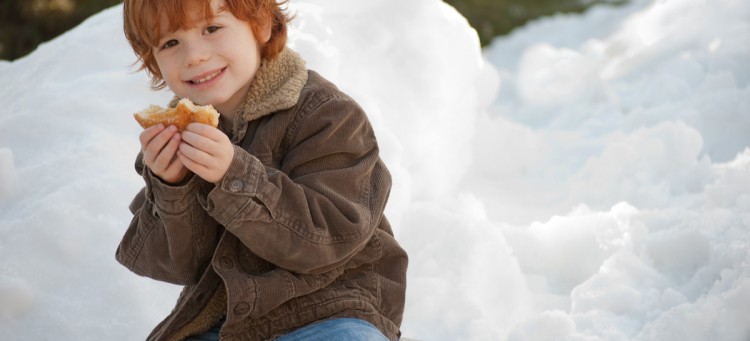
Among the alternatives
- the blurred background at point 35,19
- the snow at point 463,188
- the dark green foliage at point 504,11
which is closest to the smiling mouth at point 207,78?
the snow at point 463,188

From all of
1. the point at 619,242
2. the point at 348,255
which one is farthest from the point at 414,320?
the point at 348,255

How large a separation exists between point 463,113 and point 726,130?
3.51 ft

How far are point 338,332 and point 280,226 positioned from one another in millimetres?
256

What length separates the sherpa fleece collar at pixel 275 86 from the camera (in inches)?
78.5

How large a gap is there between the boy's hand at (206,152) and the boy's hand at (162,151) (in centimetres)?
2

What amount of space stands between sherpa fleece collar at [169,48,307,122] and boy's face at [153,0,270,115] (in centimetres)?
3

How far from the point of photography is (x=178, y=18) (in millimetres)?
1935

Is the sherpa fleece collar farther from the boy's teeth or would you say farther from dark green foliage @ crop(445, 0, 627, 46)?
dark green foliage @ crop(445, 0, 627, 46)

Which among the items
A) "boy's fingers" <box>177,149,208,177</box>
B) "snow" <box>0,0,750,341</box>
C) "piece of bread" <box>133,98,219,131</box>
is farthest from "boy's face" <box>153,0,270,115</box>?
"snow" <box>0,0,750,341</box>

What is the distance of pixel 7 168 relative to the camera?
111 inches

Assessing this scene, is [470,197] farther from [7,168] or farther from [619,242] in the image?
[7,168]

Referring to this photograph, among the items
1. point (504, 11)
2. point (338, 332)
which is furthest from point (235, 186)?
point (504, 11)

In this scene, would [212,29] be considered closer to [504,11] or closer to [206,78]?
[206,78]

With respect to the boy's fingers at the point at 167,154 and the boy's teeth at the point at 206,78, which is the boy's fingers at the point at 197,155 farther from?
the boy's teeth at the point at 206,78
